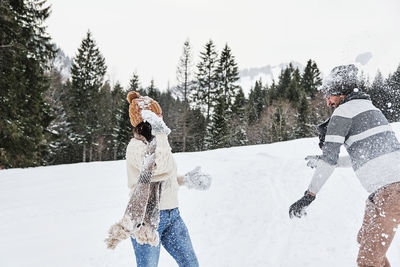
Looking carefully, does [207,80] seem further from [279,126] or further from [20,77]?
[20,77]

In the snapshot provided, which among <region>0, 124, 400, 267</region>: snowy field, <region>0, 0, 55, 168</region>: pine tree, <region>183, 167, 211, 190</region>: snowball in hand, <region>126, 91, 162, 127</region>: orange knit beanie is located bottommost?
<region>0, 124, 400, 267</region>: snowy field

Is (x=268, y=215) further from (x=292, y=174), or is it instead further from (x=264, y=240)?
(x=292, y=174)

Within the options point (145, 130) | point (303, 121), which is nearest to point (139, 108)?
point (145, 130)

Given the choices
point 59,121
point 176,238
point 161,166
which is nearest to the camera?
point 161,166

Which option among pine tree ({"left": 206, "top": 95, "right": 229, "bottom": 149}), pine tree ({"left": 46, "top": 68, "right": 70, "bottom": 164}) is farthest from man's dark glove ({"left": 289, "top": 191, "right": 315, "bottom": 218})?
pine tree ({"left": 46, "top": 68, "right": 70, "bottom": 164})

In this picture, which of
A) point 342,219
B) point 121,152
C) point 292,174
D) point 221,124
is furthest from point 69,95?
point 342,219

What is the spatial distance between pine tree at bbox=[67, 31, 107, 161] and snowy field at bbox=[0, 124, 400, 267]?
2340cm

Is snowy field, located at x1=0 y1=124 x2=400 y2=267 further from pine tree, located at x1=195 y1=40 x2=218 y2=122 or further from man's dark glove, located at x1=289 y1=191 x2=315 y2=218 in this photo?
pine tree, located at x1=195 y1=40 x2=218 y2=122

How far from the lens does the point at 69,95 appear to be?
31625 mm

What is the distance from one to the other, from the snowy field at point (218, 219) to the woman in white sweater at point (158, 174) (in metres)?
1.94

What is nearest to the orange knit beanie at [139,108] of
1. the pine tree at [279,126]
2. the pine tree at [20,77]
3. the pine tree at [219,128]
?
the pine tree at [20,77]

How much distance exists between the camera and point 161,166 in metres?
1.95

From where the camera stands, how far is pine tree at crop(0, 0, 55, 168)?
9570 millimetres

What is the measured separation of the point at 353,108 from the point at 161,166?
1.52 meters
